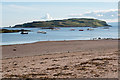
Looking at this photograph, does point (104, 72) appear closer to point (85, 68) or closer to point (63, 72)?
point (85, 68)

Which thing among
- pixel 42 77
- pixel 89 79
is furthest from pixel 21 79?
pixel 89 79

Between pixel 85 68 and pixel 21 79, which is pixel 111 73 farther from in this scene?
pixel 21 79

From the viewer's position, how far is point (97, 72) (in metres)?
13.3

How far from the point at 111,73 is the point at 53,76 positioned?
3.96 m

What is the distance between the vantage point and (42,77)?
40.3 ft

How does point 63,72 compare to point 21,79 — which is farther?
point 63,72

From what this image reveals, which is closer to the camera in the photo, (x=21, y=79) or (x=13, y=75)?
(x=21, y=79)

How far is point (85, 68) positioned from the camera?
14.7 m

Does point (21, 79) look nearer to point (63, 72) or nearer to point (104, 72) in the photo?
point (63, 72)

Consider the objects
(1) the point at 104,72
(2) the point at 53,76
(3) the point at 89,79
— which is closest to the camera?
(3) the point at 89,79

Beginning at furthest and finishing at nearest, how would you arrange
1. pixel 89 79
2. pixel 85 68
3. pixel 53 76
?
pixel 85 68
pixel 53 76
pixel 89 79

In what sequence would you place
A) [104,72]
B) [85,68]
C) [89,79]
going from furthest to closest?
[85,68]
[104,72]
[89,79]

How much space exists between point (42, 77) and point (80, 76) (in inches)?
96.7

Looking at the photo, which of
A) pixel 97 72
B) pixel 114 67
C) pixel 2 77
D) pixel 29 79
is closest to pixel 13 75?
pixel 2 77
